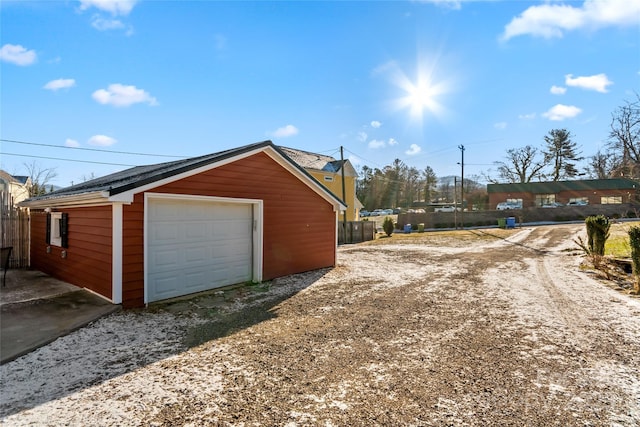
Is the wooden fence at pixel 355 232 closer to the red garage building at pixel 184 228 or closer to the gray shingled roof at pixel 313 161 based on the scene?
the gray shingled roof at pixel 313 161

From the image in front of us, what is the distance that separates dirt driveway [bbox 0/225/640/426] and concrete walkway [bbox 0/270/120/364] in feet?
0.89

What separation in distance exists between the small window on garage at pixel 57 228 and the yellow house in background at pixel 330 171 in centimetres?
1485

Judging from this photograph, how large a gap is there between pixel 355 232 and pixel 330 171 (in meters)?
5.67

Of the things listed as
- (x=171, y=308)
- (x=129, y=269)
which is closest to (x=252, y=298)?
(x=171, y=308)

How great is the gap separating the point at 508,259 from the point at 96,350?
1345cm

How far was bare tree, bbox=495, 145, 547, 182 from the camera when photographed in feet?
132

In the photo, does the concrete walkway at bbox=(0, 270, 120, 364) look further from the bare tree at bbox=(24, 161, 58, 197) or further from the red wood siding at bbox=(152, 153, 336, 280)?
the bare tree at bbox=(24, 161, 58, 197)

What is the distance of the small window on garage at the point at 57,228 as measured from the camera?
7234 mm

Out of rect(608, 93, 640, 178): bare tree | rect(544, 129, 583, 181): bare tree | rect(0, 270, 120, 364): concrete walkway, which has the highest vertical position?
rect(544, 129, 583, 181): bare tree

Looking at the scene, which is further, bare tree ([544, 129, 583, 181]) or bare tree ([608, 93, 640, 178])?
bare tree ([544, 129, 583, 181])

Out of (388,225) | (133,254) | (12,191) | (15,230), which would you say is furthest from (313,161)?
(133,254)

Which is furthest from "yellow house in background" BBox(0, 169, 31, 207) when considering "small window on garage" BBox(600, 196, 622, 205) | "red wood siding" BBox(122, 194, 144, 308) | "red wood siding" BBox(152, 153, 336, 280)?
"small window on garage" BBox(600, 196, 622, 205)

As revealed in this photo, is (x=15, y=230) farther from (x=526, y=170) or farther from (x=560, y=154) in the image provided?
(x=560, y=154)

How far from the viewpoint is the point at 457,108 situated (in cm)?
1385
